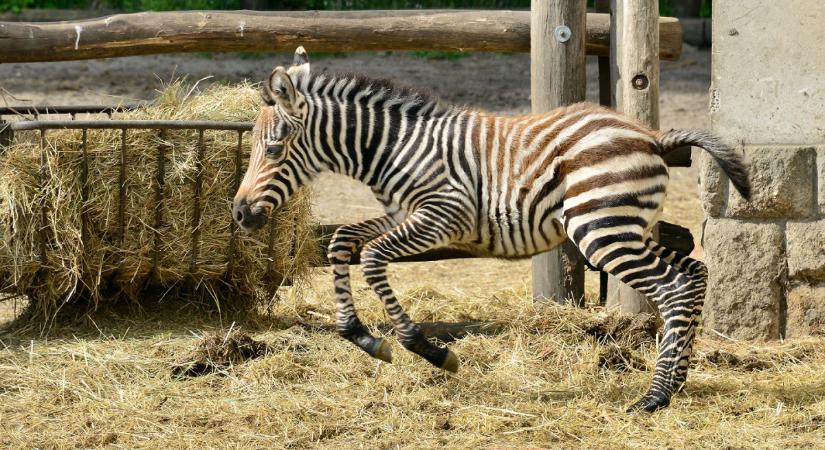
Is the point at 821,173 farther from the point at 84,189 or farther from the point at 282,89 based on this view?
the point at 84,189

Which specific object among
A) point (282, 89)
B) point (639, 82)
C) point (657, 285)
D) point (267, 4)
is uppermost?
point (267, 4)

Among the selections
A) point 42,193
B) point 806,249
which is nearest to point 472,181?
point 806,249

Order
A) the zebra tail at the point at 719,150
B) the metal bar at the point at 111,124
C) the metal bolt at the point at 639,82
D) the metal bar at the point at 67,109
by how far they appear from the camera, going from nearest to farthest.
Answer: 1. the zebra tail at the point at 719,150
2. the metal bar at the point at 111,124
3. the metal bolt at the point at 639,82
4. the metal bar at the point at 67,109

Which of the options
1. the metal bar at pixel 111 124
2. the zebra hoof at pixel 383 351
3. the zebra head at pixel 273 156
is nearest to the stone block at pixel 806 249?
the zebra hoof at pixel 383 351

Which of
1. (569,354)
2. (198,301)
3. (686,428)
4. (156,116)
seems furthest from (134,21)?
(686,428)

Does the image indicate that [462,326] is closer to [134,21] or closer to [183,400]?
[183,400]

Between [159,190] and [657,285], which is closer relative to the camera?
[657,285]

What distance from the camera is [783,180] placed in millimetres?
6590

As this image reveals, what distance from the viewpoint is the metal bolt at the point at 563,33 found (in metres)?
7.00

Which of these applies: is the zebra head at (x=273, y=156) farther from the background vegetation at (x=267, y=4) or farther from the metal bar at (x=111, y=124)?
the background vegetation at (x=267, y=4)

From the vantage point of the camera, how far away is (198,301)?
7.03 m

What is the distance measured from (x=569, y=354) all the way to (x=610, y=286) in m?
1.08

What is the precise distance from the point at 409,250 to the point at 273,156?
2.95 ft

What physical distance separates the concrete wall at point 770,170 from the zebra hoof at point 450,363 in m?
2.00
